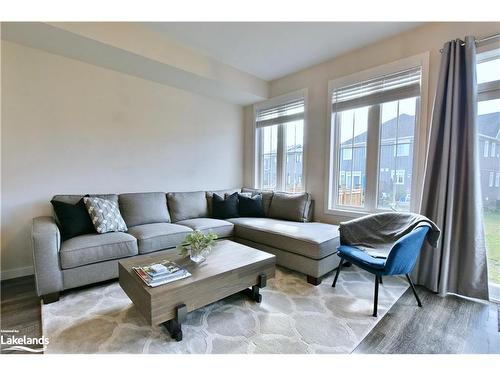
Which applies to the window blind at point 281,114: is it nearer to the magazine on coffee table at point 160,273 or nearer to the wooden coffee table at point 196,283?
the wooden coffee table at point 196,283

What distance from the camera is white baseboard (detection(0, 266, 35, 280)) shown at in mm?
2498

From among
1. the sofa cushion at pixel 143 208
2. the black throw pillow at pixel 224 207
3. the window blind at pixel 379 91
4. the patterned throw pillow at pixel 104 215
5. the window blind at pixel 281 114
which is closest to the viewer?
the patterned throw pillow at pixel 104 215

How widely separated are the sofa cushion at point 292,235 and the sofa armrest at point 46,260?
1925 millimetres

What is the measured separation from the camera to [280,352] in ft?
4.89

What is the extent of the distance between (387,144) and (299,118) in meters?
1.38

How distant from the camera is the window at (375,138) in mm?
2654

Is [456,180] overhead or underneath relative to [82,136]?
underneath

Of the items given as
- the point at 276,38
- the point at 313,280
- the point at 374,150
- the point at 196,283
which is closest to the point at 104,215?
the point at 196,283

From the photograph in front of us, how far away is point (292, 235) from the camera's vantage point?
2619 mm

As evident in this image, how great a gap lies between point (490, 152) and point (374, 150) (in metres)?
1.02

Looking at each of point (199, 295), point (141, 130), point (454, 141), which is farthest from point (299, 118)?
point (199, 295)

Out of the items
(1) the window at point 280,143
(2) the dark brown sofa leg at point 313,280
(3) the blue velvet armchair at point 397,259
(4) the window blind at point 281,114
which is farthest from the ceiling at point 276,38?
(2) the dark brown sofa leg at point 313,280

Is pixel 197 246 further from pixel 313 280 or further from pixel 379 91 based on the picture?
pixel 379 91
